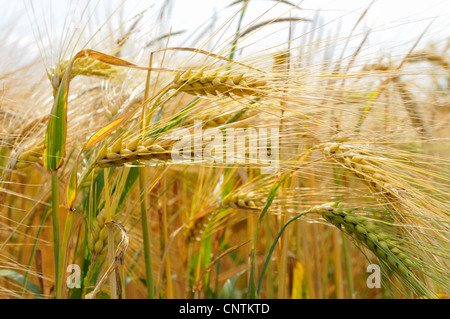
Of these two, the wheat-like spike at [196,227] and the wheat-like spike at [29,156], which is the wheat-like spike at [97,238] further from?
the wheat-like spike at [196,227]

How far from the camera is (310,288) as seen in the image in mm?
1086

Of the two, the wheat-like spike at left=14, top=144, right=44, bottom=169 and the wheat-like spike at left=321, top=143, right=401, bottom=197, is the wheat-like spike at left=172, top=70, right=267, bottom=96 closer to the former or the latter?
the wheat-like spike at left=321, top=143, right=401, bottom=197

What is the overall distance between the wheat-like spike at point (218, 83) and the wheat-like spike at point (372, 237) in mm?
225

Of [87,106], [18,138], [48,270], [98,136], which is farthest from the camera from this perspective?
[48,270]

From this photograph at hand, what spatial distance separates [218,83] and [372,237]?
33 cm

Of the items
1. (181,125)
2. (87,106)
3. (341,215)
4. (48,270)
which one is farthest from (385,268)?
(48,270)

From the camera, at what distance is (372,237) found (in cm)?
62

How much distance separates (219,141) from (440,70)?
37cm

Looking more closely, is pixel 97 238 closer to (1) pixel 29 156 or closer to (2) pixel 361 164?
(1) pixel 29 156

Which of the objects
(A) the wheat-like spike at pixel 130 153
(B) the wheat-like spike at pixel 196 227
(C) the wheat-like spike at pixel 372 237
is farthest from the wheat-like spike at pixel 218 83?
(B) the wheat-like spike at pixel 196 227

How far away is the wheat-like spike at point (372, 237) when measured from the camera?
1.99 feet
